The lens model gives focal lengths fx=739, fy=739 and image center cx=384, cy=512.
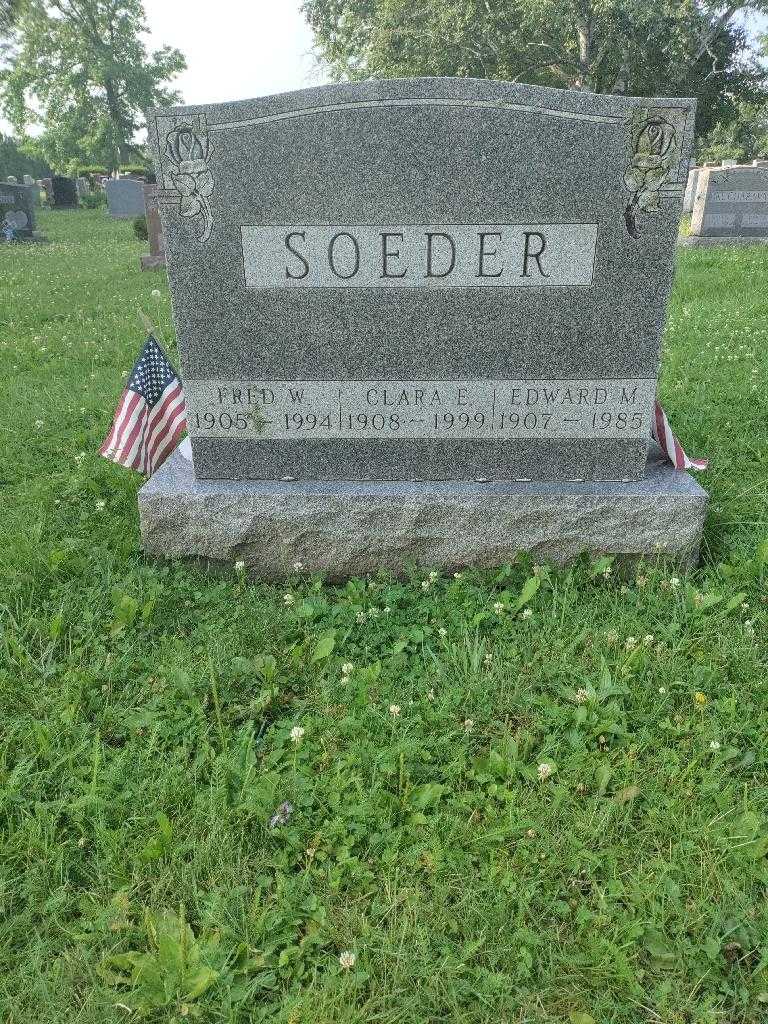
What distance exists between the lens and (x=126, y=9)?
47.3 meters

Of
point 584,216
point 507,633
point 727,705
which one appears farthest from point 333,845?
point 584,216

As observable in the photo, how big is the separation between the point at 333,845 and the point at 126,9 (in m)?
58.4

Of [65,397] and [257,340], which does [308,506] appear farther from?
[65,397]

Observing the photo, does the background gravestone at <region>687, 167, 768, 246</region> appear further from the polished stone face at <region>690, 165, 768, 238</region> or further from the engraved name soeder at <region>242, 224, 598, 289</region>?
the engraved name soeder at <region>242, 224, 598, 289</region>

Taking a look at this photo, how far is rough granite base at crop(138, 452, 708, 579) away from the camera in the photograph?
10.5 feet

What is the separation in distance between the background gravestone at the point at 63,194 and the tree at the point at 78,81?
14.2m

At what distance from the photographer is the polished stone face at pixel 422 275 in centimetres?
287

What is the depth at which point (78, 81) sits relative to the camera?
147 feet

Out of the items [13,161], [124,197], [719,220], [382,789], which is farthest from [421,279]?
[13,161]

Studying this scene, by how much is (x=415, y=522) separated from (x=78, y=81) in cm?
5244

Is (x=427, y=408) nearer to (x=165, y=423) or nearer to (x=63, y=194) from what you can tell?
(x=165, y=423)

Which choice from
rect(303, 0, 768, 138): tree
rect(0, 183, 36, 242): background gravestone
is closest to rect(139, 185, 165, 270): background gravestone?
rect(0, 183, 36, 242): background gravestone

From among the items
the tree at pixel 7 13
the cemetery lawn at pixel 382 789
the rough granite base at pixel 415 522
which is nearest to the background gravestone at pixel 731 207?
the cemetery lawn at pixel 382 789

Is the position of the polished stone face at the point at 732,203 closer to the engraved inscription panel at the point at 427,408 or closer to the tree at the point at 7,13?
the engraved inscription panel at the point at 427,408
